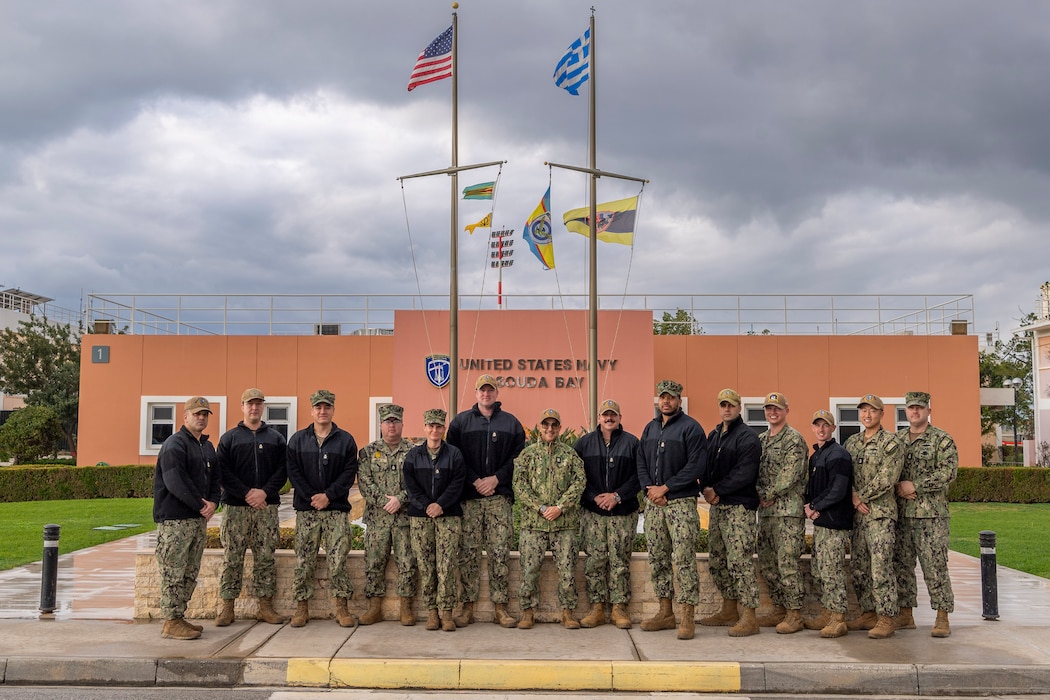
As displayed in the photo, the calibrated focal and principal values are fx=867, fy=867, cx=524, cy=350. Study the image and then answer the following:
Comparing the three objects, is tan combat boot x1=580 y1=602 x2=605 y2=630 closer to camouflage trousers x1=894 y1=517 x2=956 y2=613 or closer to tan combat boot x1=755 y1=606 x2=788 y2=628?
tan combat boot x1=755 y1=606 x2=788 y2=628

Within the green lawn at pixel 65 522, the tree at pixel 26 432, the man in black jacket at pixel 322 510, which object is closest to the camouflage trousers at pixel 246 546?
the man in black jacket at pixel 322 510

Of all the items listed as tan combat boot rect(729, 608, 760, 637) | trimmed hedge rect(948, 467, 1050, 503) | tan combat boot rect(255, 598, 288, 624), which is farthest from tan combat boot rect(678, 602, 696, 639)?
trimmed hedge rect(948, 467, 1050, 503)

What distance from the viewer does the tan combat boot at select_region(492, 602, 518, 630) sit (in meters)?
7.38

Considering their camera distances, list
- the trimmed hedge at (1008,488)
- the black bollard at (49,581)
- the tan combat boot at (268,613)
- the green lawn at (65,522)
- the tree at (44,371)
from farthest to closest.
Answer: the tree at (44,371) → the trimmed hedge at (1008,488) → the green lawn at (65,522) → the black bollard at (49,581) → the tan combat boot at (268,613)

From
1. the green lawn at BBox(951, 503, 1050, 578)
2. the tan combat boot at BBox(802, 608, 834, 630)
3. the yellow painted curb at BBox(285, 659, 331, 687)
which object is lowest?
the green lawn at BBox(951, 503, 1050, 578)

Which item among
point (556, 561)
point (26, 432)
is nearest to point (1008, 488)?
point (556, 561)

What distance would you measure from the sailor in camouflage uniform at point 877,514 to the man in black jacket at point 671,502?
1.34 m

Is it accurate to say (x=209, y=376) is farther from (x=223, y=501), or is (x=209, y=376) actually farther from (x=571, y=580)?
(x=571, y=580)

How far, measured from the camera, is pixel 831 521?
23.4 ft

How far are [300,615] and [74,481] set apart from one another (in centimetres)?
1578

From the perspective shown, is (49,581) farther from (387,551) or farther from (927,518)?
(927,518)

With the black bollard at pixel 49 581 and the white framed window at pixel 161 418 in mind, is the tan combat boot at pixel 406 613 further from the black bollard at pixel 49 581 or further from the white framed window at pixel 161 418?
the white framed window at pixel 161 418

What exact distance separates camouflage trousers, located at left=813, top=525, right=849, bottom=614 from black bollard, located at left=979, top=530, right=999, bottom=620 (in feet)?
4.79

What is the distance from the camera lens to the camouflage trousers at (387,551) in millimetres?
7301
